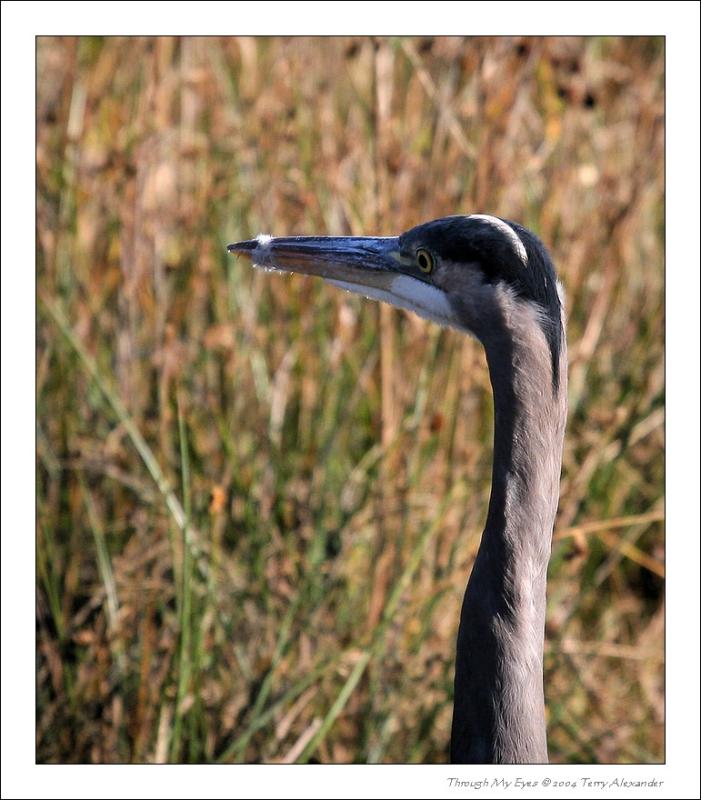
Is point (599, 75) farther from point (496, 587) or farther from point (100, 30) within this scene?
point (496, 587)

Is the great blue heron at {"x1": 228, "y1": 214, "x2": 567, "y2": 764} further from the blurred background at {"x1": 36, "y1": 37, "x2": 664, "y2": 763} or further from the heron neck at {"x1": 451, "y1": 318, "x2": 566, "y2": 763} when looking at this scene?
the blurred background at {"x1": 36, "y1": 37, "x2": 664, "y2": 763}

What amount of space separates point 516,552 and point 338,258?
55cm

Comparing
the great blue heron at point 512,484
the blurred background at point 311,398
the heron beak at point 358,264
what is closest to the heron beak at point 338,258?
the heron beak at point 358,264

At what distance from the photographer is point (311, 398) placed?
257 centimetres


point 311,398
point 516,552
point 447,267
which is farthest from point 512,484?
point 311,398

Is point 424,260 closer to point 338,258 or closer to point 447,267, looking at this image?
point 447,267

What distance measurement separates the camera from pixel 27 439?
6.39ft

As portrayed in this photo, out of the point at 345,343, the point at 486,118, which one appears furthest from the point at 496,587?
the point at 486,118

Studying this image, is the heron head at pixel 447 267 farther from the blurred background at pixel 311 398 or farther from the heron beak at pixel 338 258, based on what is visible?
the blurred background at pixel 311 398

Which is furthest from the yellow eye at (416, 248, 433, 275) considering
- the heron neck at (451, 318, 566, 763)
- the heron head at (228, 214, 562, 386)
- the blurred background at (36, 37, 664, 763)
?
the blurred background at (36, 37, 664, 763)

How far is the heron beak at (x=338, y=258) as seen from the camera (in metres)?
1.64

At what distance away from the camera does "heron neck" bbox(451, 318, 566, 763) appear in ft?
4.70

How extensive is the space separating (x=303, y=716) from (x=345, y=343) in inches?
34.0

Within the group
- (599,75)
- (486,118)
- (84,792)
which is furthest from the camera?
(599,75)
